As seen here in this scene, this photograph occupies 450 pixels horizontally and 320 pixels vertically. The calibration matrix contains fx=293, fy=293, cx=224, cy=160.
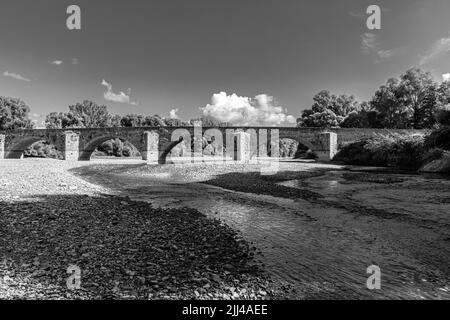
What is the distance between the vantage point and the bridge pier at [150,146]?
5303cm

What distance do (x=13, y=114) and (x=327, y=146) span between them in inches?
2912

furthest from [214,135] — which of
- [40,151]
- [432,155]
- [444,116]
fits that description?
[40,151]

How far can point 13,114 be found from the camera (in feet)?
238

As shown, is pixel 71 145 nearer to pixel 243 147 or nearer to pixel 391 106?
pixel 243 147

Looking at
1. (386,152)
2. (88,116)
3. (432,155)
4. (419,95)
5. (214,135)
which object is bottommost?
(432,155)

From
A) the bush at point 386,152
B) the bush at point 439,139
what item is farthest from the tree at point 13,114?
the bush at point 439,139

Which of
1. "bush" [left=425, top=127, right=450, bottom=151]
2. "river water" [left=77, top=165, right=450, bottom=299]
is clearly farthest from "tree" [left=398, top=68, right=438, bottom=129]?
"river water" [left=77, top=165, right=450, bottom=299]

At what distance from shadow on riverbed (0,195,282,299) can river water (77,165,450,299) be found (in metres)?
0.90

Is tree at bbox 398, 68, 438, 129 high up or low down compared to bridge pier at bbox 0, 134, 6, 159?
up

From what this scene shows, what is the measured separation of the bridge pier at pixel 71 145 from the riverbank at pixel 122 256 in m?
52.0

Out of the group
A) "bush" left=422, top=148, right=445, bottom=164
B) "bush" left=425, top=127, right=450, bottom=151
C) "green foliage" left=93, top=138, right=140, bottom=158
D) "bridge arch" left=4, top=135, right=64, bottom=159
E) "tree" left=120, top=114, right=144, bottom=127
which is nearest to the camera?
"bush" left=422, top=148, right=445, bottom=164

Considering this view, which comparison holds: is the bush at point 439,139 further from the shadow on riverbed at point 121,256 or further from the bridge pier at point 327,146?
the shadow on riverbed at point 121,256

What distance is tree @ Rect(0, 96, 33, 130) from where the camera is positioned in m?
69.9

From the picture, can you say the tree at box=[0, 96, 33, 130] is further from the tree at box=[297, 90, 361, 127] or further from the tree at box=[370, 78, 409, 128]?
the tree at box=[370, 78, 409, 128]
